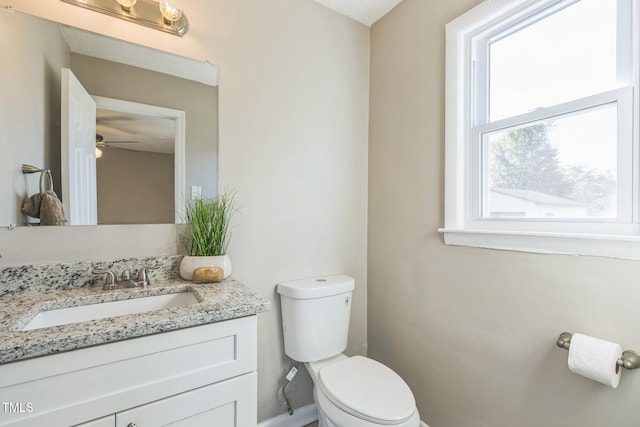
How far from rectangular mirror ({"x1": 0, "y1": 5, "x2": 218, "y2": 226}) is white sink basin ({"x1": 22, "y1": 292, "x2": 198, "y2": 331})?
34cm

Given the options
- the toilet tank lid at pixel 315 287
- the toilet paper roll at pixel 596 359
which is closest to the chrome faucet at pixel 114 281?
the toilet tank lid at pixel 315 287

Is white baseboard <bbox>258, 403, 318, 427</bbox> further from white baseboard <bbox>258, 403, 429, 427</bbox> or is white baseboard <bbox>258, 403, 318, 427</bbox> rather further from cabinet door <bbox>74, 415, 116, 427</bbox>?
cabinet door <bbox>74, 415, 116, 427</bbox>

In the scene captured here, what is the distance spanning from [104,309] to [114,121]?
0.73m

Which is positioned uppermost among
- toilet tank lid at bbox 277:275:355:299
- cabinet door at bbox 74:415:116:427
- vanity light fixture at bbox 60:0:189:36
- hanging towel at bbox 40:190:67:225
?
vanity light fixture at bbox 60:0:189:36

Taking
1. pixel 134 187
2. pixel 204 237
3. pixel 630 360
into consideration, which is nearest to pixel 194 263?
pixel 204 237

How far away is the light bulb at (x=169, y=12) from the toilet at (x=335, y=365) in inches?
50.5

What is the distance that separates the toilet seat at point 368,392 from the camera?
1.01 meters

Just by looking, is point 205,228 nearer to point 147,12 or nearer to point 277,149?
point 277,149

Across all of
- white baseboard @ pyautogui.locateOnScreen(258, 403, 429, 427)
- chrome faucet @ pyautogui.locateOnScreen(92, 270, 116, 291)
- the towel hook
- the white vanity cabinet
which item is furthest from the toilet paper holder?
the towel hook

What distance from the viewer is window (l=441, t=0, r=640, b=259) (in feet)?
2.98

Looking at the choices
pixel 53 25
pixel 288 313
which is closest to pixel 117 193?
pixel 53 25

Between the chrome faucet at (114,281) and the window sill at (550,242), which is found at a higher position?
the window sill at (550,242)

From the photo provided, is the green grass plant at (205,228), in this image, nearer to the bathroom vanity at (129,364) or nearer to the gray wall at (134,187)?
the gray wall at (134,187)

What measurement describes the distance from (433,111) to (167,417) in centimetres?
157
